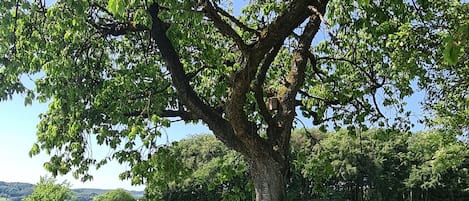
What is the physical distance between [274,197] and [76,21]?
118 inches

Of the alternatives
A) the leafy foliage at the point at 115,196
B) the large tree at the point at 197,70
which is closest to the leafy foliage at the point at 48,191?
the leafy foliage at the point at 115,196

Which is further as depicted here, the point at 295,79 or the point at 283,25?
the point at 295,79

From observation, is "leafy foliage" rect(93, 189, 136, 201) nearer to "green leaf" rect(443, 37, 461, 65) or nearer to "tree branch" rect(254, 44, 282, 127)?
"tree branch" rect(254, 44, 282, 127)

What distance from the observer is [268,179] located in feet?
19.6

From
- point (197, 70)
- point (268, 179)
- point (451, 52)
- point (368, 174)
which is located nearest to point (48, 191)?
point (368, 174)

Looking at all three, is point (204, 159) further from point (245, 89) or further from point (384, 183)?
point (245, 89)

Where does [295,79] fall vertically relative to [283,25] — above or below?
below

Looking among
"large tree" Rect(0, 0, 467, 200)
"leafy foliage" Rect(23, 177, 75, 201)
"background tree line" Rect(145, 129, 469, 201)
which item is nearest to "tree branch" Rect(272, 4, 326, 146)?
"large tree" Rect(0, 0, 467, 200)

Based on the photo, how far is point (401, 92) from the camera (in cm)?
849

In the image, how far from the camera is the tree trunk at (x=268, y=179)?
19.5 feet

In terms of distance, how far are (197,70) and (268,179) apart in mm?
2096

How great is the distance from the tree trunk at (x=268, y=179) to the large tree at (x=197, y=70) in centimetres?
1

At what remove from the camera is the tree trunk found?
5.93 m

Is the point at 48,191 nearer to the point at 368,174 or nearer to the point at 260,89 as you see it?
the point at 368,174
